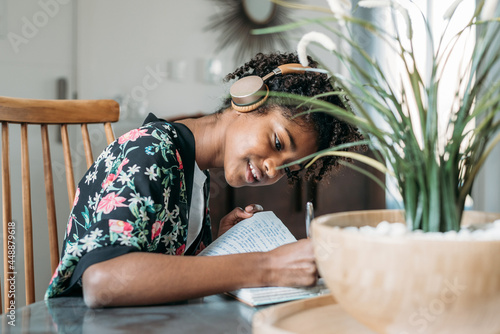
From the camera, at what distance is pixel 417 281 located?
1.09 feet

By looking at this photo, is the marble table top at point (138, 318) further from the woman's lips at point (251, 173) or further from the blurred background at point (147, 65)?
the blurred background at point (147, 65)

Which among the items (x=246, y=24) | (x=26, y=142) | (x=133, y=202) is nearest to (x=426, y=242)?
(x=133, y=202)

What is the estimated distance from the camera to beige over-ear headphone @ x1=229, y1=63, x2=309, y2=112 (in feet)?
3.01

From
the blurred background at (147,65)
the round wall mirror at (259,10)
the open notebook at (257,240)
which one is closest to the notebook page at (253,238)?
the open notebook at (257,240)

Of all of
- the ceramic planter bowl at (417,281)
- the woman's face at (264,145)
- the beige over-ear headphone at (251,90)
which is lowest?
the ceramic planter bowl at (417,281)

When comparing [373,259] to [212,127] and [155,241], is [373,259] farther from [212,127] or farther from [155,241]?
[212,127]

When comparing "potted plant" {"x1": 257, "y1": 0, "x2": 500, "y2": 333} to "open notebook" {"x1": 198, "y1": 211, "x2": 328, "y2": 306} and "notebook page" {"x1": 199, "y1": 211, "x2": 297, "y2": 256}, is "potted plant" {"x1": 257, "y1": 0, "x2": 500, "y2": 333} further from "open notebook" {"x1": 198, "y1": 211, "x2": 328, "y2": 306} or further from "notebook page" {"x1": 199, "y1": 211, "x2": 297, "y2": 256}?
"notebook page" {"x1": 199, "y1": 211, "x2": 297, "y2": 256}

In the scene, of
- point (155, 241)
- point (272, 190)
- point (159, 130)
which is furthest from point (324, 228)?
point (272, 190)

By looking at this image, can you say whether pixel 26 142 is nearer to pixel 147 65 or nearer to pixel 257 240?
pixel 257 240

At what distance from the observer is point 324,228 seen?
1.24 ft

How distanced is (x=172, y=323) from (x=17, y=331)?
16cm

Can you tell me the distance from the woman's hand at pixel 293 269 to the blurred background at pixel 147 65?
0.98m

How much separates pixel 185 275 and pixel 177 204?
19 centimetres

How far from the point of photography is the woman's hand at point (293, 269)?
0.66 m
